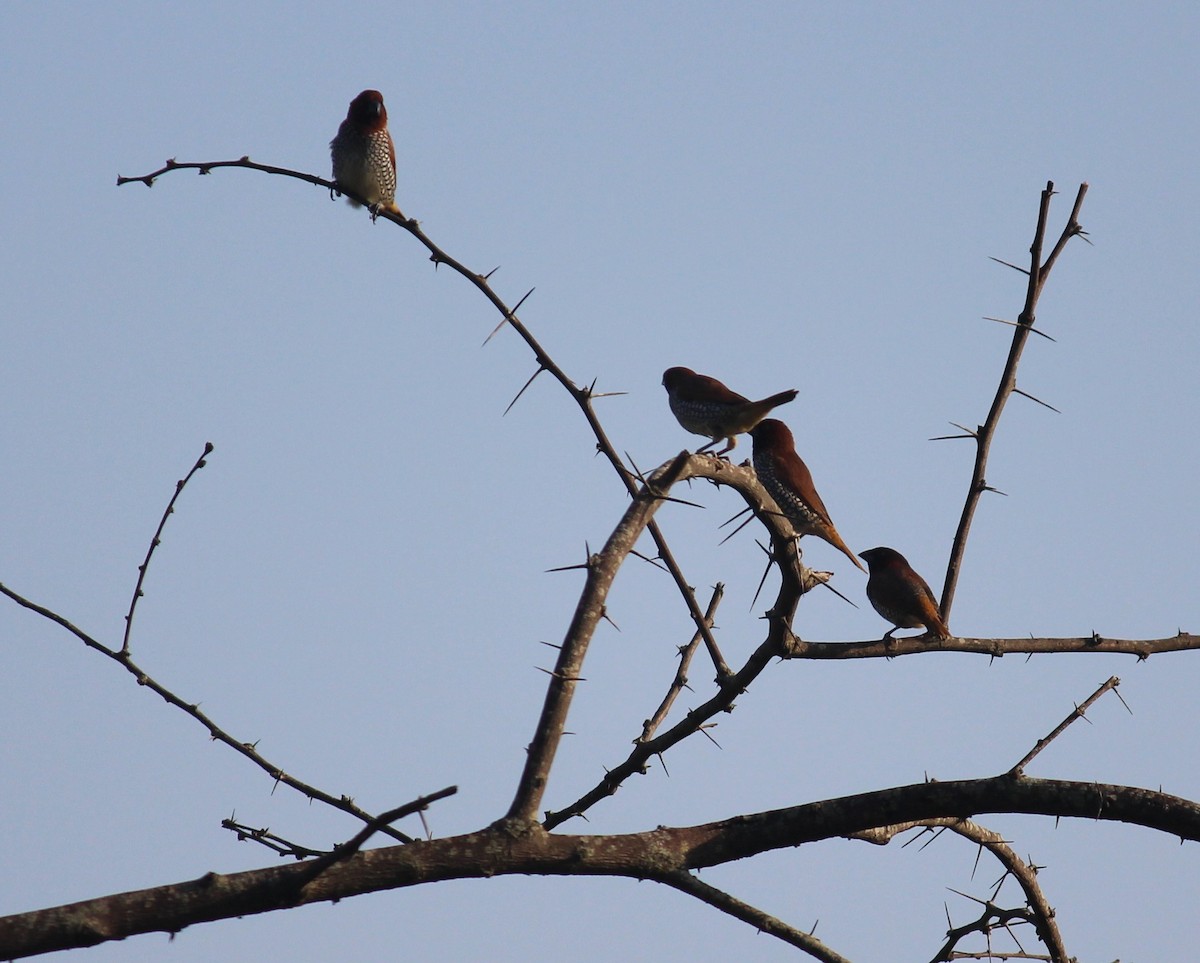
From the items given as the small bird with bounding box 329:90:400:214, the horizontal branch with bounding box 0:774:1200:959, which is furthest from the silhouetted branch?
the small bird with bounding box 329:90:400:214

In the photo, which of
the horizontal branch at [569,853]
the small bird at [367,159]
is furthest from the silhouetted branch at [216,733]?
the small bird at [367,159]

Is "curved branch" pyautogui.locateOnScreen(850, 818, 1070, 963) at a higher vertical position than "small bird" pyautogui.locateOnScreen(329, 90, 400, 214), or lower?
lower

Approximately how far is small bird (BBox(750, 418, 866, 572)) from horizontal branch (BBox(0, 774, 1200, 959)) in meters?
2.85

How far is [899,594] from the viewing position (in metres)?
6.77

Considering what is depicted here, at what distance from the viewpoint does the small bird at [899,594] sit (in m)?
6.65

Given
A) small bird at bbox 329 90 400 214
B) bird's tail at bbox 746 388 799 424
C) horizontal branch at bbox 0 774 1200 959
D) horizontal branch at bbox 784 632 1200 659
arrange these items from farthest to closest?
small bird at bbox 329 90 400 214
bird's tail at bbox 746 388 799 424
horizontal branch at bbox 784 632 1200 659
horizontal branch at bbox 0 774 1200 959

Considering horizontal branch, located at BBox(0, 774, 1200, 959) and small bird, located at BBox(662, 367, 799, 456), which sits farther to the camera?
small bird, located at BBox(662, 367, 799, 456)

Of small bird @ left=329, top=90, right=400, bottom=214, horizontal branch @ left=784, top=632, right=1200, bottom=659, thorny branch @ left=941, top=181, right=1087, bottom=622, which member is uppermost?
small bird @ left=329, top=90, right=400, bottom=214

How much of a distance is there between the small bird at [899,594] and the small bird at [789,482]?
16 centimetres

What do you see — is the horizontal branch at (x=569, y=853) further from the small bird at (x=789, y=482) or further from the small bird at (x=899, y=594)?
the small bird at (x=789, y=482)

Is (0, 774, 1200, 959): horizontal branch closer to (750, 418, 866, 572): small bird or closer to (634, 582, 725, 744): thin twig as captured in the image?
(634, 582, 725, 744): thin twig

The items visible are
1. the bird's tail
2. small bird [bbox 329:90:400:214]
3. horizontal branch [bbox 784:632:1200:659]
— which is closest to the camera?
horizontal branch [bbox 784:632:1200:659]

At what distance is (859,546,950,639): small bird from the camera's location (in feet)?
21.8

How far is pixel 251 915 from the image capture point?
3.50m
